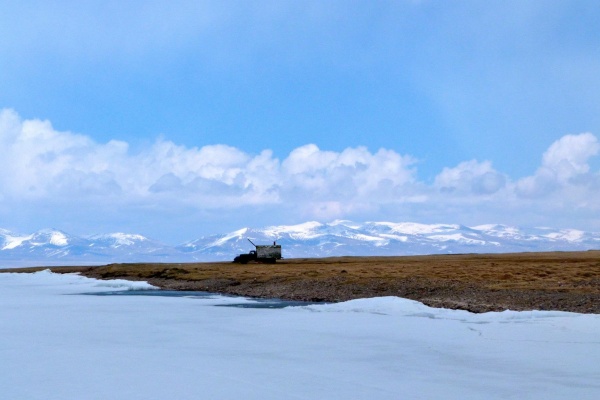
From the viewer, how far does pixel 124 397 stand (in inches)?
297

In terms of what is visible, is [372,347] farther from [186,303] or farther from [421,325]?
[186,303]

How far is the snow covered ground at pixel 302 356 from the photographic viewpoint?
8.10 m

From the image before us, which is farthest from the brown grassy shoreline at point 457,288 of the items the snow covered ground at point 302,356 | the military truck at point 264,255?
the military truck at point 264,255

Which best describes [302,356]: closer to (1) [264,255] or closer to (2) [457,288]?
(2) [457,288]

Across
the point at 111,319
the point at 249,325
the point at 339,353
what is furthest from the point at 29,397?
the point at 111,319

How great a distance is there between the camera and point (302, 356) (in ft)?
36.3

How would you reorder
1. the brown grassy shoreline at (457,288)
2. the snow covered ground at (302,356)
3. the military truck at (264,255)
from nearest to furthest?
the snow covered ground at (302,356) → the brown grassy shoreline at (457,288) → the military truck at (264,255)

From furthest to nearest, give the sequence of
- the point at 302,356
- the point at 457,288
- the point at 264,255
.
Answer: the point at 264,255 < the point at 457,288 < the point at 302,356

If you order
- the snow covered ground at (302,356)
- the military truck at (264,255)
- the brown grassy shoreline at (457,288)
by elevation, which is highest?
the military truck at (264,255)

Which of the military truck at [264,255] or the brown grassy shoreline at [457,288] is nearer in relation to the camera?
the brown grassy shoreline at [457,288]

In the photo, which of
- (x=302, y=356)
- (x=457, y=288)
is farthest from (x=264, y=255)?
(x=302, y=356)

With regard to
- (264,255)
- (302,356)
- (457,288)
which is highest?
(264,255)

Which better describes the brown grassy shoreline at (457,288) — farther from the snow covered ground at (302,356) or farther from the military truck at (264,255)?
the military truck at (264,255)

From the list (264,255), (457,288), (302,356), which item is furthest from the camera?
(264,255)
